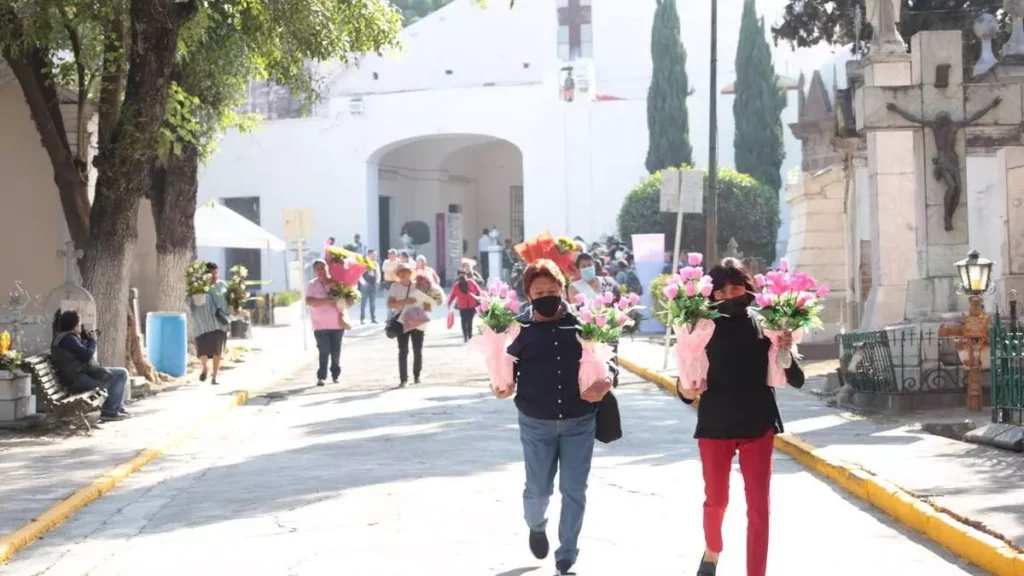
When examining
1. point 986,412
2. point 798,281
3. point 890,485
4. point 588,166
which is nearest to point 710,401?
point 798,281

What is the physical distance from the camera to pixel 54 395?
1553 cm

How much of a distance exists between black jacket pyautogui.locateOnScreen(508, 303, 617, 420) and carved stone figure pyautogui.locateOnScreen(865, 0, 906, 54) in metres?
12.1

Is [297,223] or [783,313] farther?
[297,223]

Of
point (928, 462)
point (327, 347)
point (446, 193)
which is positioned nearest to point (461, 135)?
point (446, 193)

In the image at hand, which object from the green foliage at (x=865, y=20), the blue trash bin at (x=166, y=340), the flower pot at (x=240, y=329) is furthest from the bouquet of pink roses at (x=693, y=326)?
Answer: the flower pot at (x=240, y=329)

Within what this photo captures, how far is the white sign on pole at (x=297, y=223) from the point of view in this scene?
103ft

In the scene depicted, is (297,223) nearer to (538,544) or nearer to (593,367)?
(538,544)

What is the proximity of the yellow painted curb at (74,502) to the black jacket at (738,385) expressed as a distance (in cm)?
432

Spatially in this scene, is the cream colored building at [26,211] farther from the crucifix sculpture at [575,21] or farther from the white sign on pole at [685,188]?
the crucifix sculpture at [575,21]

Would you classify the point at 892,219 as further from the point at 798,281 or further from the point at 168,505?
the point at 798,281

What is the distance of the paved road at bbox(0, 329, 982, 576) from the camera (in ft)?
29.0

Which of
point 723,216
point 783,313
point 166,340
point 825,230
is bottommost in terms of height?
point 166,340

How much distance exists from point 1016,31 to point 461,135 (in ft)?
117

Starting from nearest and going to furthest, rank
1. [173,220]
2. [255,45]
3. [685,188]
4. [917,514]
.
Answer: [917,514] < [255,45] < [173,220] < [685,188]
